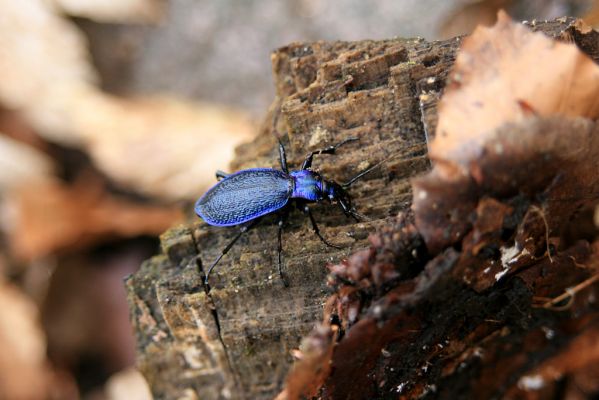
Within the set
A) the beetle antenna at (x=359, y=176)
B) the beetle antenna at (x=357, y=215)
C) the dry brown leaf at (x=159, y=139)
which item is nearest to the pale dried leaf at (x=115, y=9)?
the dry brown leaf at (x=159, y=139)

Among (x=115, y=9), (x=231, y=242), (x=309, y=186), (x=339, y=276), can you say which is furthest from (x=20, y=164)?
(x=339, y=276)

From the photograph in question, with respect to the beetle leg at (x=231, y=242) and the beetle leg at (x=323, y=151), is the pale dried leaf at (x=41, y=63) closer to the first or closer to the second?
the beetle leg at (x=231, y=242)

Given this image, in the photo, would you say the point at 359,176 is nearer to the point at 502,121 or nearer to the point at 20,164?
the point at 502,121

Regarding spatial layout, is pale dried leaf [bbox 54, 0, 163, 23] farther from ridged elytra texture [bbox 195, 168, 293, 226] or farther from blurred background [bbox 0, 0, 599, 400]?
ridged elytra texture [bbox 195, 168, 293, 226]

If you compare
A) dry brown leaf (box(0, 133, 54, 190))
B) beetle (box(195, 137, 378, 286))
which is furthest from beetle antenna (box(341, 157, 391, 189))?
dry brown leaf (box(0, 133, 54, 190))

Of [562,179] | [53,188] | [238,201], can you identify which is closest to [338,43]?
[238,201]
